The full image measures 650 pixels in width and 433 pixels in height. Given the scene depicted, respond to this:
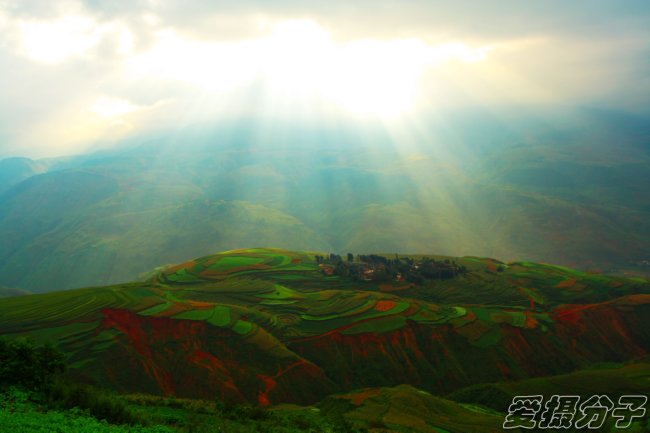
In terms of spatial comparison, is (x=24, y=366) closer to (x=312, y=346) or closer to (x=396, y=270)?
(x=312, y=346)

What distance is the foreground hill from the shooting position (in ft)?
209

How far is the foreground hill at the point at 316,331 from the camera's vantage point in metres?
63.8

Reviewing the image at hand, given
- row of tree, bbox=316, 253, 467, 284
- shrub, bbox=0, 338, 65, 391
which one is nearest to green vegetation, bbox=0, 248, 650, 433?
shrub, bbox=0, 338, 65, 391

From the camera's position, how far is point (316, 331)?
81.7m

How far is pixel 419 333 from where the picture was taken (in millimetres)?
82250

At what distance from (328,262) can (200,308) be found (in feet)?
199

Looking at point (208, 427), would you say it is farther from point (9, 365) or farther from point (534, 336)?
point (534, 336)

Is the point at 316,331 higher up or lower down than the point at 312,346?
higher up

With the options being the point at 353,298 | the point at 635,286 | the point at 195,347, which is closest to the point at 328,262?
the point at 353,298

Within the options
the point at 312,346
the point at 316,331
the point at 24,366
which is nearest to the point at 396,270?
the point at 316,331

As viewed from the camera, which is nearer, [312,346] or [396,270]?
[312,346]

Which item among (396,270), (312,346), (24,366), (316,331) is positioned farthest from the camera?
(396,270)

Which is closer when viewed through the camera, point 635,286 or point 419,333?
point 419,333

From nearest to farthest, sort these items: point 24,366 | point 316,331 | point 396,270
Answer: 1. point 24,366
2. point 316,331
3. point 396,270
